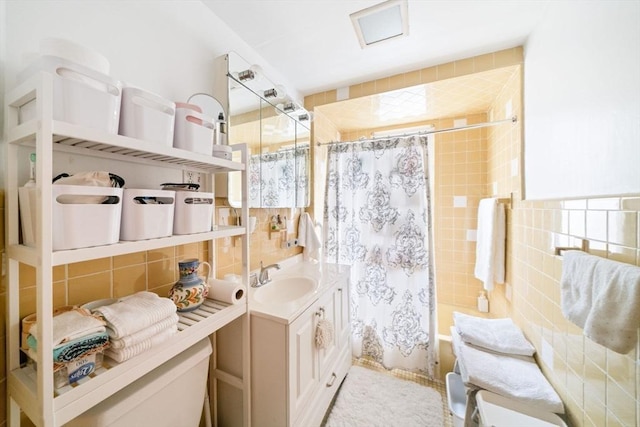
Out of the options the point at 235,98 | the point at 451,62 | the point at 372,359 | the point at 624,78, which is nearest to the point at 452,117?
the point at 451,62

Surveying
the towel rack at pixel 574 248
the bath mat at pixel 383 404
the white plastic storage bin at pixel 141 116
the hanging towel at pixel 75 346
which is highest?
the white plastic storage bin at pixel 141 116

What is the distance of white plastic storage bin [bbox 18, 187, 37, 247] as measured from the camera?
58 cm

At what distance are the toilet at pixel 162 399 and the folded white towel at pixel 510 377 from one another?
127 cm

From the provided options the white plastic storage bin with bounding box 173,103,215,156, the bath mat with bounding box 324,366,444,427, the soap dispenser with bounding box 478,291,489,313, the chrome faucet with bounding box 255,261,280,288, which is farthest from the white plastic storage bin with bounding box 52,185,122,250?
the soap dispenser with bounding box 478,291,489,313

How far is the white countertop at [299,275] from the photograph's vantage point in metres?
1.08

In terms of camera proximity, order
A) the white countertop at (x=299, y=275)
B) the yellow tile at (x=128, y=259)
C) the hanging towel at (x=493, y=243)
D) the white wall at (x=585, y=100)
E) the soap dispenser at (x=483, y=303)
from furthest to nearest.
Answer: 1. the soap dispenser at (x=483, y=303)
2. the hanging towel at (x=493, y=243)
3. the white countertop at (x=299, y=275)
4. the yellow tile at (x=128, y=259)
5. the white wall at (x=585, y=100)

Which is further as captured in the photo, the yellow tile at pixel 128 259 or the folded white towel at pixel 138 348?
the yellow tile at pixel 128 259

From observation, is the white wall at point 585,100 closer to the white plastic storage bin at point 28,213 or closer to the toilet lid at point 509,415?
the toilet lid at point 509,415

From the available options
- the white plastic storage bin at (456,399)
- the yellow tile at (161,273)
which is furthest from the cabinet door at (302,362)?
the white plastic storage bin at (456,399)

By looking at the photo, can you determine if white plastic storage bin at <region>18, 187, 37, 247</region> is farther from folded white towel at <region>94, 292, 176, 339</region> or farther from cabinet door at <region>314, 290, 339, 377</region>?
cabinet door at <region>314, 290, 339, 377</region>

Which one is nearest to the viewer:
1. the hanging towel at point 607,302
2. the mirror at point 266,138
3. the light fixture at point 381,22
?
the hanging towel at point 607,302

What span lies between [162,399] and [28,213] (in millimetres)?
709

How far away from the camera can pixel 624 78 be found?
0.73m

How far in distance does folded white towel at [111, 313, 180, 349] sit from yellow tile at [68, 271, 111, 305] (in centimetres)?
28
